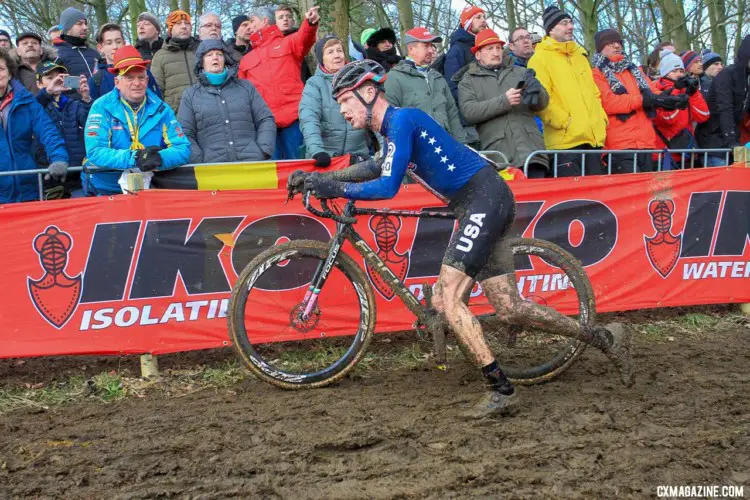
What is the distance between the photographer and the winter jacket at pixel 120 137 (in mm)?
6680

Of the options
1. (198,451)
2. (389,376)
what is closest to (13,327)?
(198,451)

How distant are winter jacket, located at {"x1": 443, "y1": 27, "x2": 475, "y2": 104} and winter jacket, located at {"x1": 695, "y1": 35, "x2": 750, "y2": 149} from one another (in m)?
3.22

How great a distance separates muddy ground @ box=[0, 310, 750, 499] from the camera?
4176 mm

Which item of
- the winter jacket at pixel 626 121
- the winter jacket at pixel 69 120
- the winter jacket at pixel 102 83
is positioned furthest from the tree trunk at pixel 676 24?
the winter jacket at pixel 69 120

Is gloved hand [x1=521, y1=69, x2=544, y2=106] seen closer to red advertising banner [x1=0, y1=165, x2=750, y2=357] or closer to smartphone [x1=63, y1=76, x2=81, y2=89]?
red advertising banner [x1=0, y1=165, x2=750, y2=357]

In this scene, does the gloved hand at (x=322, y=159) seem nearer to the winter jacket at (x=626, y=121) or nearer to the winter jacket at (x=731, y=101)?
the winter jacket at (x=626, y=121)

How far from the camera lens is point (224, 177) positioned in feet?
23.0

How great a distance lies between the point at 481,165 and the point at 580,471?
2267mm

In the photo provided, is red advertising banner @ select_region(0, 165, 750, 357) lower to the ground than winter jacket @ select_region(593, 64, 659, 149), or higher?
lower

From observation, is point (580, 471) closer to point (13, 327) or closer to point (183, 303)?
point (183, 303)

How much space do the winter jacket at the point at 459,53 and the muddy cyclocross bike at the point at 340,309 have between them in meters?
2.86

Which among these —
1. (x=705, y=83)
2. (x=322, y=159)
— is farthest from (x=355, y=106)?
(x=705, y=83)

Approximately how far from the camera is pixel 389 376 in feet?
21.0

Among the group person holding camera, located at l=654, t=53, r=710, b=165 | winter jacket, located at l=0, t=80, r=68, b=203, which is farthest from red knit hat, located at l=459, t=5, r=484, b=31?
winter jacket, located at l=0, t=80, r=68, b=203
